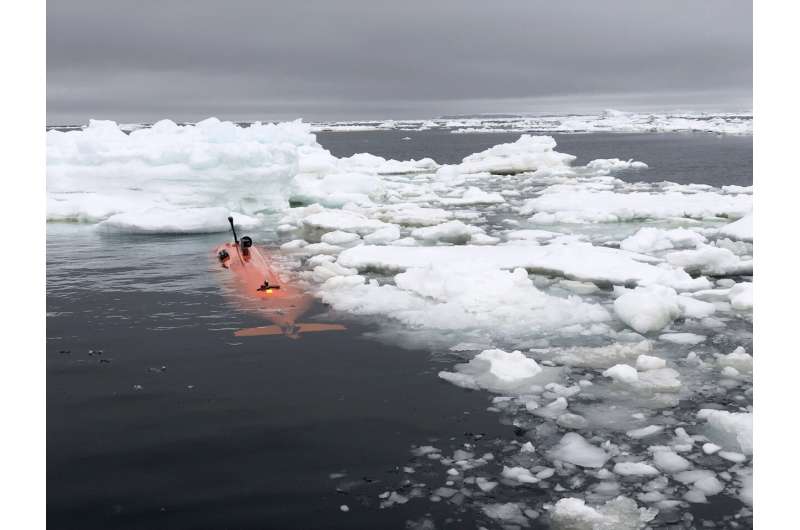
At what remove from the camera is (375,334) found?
29.9 ft

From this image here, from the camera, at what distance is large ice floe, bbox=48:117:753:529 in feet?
17.3

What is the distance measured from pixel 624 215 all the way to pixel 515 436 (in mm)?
14859

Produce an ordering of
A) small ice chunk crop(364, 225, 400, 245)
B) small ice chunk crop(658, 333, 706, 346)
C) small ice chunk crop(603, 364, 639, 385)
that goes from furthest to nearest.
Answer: small ice chunk crop(364, 225, 400, 245) → small ice chunk crop(658, 333, 706, 346) → small ice chunk crop(603, 364, 639, 385)

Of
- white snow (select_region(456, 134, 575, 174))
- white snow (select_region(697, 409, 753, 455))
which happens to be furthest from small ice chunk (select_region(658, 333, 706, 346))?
white snow (select_region(456, 134, 575, 174))

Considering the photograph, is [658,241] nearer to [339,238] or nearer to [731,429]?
[339,238]

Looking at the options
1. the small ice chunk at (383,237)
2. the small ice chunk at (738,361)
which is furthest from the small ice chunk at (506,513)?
the small ice chunk at (383,237)

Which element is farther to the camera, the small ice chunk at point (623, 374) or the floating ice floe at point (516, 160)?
the floating ice floe at point (516, 160)

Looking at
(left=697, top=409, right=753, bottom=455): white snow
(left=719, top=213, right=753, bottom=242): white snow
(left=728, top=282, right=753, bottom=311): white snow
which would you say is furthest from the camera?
(left=719, top=213, right=753, bottom=242): white snow

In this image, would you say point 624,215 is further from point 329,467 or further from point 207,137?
point 329,467

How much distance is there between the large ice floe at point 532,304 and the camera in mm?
5281

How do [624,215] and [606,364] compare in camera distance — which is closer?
[606,364]

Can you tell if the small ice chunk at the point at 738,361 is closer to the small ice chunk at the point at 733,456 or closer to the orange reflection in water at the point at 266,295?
the small ice chunk at the point at 733,456

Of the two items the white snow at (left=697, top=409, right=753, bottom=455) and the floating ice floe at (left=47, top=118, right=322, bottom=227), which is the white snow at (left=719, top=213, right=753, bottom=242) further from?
the floating ice floe at (left=47, top=118, right=322, bottom=227)
